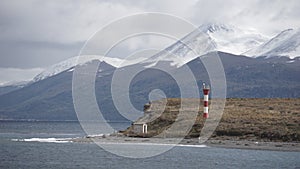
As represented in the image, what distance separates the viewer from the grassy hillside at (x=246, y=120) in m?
88.0

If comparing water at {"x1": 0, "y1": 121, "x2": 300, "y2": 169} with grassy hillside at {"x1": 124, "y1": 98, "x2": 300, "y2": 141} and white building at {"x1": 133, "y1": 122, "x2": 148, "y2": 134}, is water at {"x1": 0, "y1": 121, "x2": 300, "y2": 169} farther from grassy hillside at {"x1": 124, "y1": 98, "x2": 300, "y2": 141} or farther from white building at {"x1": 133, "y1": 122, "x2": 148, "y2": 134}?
white building at {"x1": 133, "y1": 122, "x2": 148, "y2": 134}

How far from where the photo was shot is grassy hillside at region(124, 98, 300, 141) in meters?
88.0

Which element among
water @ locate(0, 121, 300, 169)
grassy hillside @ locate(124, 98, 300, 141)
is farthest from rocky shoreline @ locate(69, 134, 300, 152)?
water @ locate(0, 121, 300, 169)

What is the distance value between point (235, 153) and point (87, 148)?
19.7 metres

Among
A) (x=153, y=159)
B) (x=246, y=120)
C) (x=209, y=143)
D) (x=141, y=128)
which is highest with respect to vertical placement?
(x=246, y=120)

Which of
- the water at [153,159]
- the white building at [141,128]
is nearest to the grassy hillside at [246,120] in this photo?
the white building at [141,128]

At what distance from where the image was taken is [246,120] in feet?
320

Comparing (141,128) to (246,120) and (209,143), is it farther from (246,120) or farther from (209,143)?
(209,143)

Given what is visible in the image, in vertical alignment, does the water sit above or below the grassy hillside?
below

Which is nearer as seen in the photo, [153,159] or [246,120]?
[153,159]

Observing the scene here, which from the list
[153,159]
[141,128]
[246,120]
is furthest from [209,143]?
[153,159]

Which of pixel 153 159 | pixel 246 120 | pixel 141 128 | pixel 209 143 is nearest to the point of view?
pixel 153 159

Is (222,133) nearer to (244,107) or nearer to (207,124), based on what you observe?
(207,124)

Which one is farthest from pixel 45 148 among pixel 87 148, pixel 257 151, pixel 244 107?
pixel 244 107
